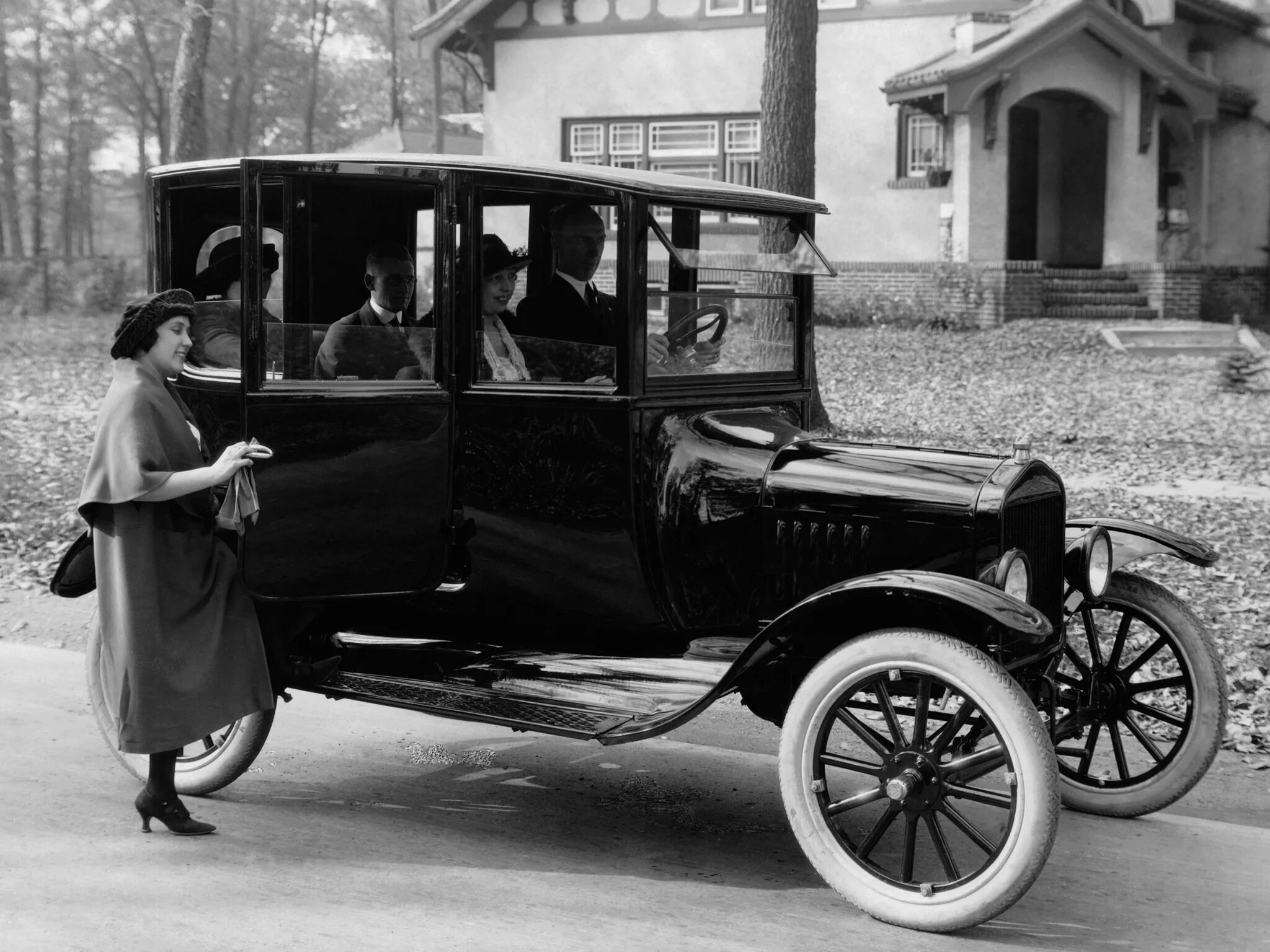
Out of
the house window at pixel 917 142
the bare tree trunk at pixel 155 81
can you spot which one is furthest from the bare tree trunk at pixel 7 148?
the house window at pixel 917 142

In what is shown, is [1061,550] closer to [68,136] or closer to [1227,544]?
[1227,544]

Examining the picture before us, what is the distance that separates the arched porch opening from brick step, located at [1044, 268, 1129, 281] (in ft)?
7.16

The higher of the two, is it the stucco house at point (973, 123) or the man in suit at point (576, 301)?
the stucco house at point (973, 123)

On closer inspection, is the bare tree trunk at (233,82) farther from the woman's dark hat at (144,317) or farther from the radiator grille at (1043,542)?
the radiator grille at (1043,542)

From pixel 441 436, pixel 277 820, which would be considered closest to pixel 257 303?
pixel 441 436

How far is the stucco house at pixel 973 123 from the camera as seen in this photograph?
72.5 feet

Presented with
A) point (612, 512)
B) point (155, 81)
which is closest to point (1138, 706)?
point (612, 512)

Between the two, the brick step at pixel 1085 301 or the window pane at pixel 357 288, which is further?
the brick step at pixel 1085 301

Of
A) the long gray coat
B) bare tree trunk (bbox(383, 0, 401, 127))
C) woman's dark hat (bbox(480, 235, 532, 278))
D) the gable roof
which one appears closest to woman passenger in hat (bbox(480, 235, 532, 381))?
woman's dark hat (bbox(480, 235, 532, 278))

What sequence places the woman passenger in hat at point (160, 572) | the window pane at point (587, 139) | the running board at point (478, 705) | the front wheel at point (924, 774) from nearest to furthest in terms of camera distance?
the front wheel at point (924, 774) < the running board at point (478, 705) < the woman passenger in hat at point (160, 572) < the window pane at point (587, 139)

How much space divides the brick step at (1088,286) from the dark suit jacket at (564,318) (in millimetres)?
18122

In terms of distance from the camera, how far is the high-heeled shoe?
4547 mm

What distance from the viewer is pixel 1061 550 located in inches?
185

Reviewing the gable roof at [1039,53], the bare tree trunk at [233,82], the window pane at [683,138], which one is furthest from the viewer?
the bare tree trunk at [233,82]
